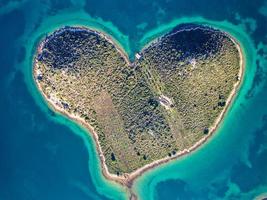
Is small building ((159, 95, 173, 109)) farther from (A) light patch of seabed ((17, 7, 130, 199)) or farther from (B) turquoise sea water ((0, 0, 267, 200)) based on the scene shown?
(A) light patch of seabed ((17, 7, 130, 199))

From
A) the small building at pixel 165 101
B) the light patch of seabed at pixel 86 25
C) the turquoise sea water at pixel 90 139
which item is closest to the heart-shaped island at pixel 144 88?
the small building at pixel 165 101

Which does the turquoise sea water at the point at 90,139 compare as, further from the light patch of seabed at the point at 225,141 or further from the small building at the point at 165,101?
the small building at the point at 165,101

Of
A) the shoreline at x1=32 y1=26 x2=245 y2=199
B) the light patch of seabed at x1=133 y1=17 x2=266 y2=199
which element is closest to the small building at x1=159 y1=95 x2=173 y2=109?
the shoreline at x1=32 y1=26 x2=245 y2=199

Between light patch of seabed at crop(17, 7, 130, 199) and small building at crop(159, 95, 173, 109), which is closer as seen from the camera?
small building at crop(159, 95, 173, 109)

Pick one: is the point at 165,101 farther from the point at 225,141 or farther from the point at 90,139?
the point at 90,139

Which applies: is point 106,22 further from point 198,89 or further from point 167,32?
point 198,89

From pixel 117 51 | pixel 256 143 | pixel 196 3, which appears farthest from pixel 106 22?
pixel 256 143
